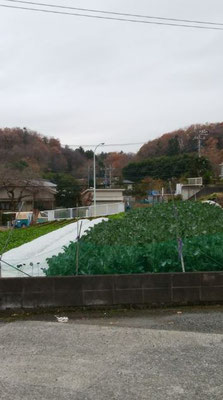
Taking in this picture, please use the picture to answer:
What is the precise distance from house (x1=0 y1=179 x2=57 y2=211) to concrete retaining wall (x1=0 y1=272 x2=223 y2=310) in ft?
166

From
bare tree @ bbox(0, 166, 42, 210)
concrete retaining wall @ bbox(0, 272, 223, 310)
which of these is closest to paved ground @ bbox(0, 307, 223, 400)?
concrete retaining wall @ bbox(0, 272, 223, 310)

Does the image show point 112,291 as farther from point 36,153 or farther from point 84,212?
point 36,153

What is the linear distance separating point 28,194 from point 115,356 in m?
59.1

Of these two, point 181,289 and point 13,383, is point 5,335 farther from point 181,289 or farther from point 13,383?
point 181,289

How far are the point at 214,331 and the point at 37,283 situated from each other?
2.78 m

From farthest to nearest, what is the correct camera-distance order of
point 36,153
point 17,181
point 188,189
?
point 36,153, point 188,189, point 17,181

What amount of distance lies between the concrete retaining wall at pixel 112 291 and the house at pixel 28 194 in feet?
166

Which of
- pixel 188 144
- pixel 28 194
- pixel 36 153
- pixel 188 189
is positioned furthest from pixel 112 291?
pixel 188 144

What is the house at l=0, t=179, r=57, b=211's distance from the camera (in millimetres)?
57375

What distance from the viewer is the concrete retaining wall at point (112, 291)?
22.2ft

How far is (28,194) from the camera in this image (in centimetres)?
6253

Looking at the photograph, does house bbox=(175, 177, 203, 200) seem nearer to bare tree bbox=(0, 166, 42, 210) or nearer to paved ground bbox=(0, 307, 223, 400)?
bare tree bbox=(0, 166, 42, 210)

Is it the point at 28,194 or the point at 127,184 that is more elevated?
the point at 127,184

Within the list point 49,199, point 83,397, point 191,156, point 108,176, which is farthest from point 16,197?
point 83,397
